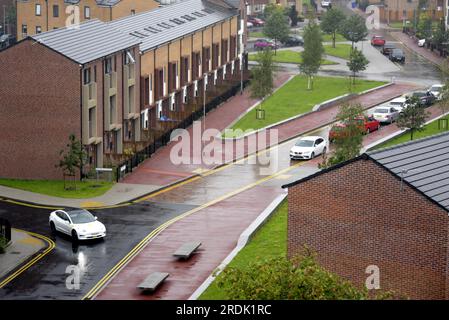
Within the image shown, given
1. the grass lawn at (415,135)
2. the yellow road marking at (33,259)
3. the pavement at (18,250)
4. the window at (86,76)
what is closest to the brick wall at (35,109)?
the window at (86,76)

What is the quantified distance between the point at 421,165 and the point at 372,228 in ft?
10.9

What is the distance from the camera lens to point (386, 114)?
3516 inches

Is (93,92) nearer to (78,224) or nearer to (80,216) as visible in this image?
(80,216)

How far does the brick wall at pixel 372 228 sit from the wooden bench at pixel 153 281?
254 inches

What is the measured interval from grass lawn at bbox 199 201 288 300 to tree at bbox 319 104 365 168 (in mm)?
6678

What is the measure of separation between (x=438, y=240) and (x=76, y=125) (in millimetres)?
35039

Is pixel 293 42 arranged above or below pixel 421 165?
below

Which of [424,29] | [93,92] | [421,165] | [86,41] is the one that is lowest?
[424,29]

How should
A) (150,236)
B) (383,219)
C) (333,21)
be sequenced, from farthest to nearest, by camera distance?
(333,21) < (150,236) < (383,219)

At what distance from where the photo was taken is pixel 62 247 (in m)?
56.2

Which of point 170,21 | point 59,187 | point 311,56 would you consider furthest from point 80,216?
point 311,56

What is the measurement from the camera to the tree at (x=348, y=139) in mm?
65500
